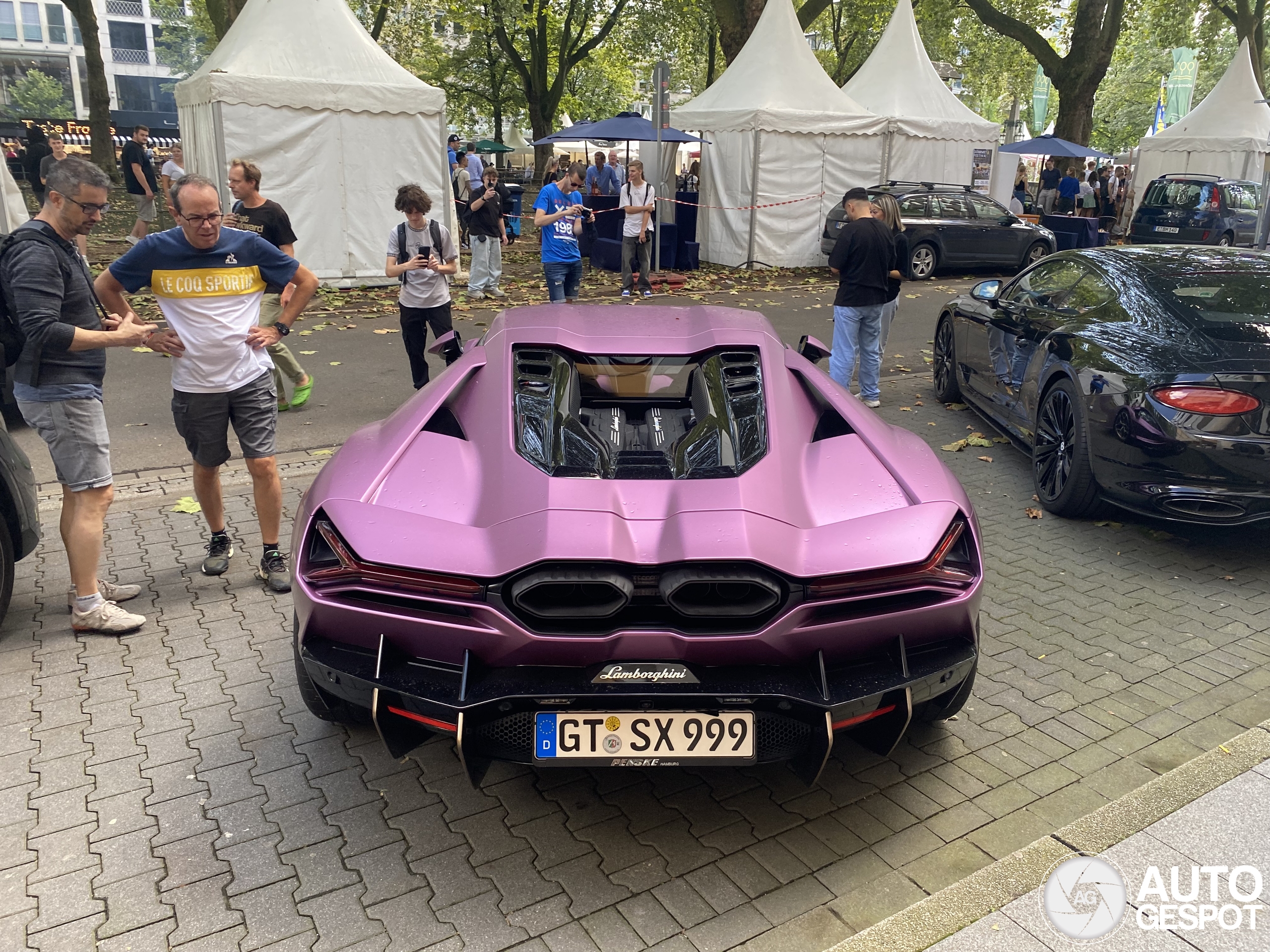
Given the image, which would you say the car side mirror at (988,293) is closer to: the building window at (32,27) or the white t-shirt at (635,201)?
the white t-shirt at (635,201)

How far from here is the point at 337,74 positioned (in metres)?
13.1

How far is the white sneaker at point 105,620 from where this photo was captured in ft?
13.8

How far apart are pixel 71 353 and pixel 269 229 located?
12.2 ft

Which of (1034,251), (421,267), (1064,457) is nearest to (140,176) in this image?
(421,267)

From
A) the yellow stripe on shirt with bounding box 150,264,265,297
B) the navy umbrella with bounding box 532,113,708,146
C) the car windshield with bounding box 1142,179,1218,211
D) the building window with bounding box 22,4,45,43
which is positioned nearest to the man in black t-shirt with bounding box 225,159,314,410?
the yellow stripe on shirt with bounding box 150,264,265,297

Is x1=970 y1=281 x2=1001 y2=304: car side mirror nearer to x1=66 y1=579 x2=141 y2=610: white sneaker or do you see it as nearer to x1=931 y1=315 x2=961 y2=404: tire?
x1=931 y1=315 x2=961 y2=404: tire

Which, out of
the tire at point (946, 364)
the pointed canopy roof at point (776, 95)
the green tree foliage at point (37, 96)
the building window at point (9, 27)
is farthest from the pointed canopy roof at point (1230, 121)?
the building window at point (9, 27)

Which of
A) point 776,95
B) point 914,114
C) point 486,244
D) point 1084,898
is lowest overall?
point 1084,898

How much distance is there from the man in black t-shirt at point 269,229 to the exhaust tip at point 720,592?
491 cm

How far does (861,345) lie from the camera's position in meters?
8.16

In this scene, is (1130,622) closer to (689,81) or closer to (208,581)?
(208,581)

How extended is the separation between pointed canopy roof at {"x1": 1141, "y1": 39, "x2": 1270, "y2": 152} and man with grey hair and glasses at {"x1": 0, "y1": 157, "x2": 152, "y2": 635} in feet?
93.0

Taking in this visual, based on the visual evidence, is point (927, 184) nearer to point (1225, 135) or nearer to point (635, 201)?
point (635, 201)

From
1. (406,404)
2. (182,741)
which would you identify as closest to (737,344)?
(406,404)
